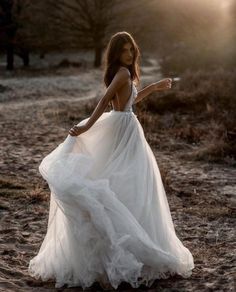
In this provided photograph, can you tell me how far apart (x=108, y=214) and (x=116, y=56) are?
1299mm

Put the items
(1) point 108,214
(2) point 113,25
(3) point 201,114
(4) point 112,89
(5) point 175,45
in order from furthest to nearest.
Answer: (2) point 113,25 → (5) point 175,45 → (3) point 201,114 → (4) point 112,89 → (1) point 108,214

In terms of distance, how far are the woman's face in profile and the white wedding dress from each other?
0.23 m

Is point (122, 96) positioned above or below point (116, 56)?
below

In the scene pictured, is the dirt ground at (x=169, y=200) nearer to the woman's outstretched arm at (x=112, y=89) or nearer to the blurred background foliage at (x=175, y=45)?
the blurred background foliage at (x=175, y=45)

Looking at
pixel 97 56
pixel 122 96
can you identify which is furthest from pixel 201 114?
pixel 97 56

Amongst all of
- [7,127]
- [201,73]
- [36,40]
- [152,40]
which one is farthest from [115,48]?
[152,40]

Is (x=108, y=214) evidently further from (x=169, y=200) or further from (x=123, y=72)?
(x=169, y=200)

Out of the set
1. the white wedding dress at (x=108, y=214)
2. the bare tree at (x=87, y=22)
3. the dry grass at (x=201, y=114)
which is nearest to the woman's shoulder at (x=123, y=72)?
the white wedding dress at (x=108, y=214)

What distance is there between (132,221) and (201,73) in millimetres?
17878

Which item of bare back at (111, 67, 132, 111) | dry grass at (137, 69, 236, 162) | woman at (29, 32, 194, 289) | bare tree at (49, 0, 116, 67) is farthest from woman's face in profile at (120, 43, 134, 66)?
bare tree at (49, 0, 116, 67)

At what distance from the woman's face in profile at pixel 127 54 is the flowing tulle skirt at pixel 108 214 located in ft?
1.44

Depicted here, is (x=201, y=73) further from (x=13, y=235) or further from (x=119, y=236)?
(x=119, y=236)

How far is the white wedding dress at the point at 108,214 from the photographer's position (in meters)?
4.38

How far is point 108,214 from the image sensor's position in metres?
4.41
